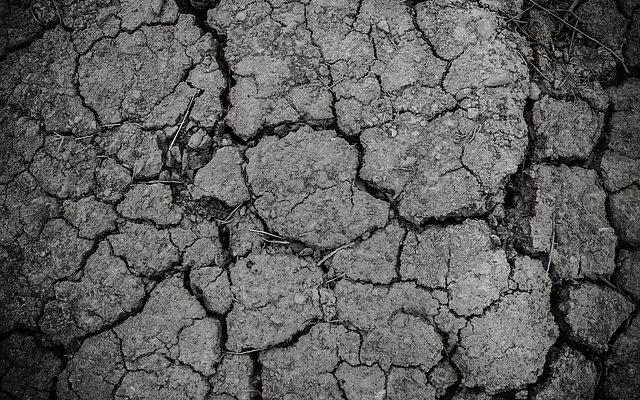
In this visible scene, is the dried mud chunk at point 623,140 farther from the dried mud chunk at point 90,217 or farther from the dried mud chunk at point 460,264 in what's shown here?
the dried mud chunk at point 90,217

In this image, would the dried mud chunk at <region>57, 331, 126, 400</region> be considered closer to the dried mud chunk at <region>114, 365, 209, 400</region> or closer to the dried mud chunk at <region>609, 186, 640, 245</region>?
the dried mud chunk at <region>114, 365, 209, 400</region>

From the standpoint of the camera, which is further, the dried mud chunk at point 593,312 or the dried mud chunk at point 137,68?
the dried mud chunk at point 137,68

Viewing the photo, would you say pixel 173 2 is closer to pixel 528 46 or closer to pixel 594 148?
pixel 528 46

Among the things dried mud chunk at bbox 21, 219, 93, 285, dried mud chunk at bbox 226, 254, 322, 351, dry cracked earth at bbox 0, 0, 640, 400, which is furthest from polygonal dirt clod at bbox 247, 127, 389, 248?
dried mud chunk at bbox 21, 219, 93, 285

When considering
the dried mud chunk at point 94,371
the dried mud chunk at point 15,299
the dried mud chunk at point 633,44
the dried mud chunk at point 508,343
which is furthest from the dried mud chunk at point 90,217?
the dried mud chunk at point 633,44

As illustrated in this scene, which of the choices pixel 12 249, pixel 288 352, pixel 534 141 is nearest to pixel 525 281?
pixel 534 141

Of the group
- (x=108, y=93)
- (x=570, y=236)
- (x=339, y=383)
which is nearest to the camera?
(x=339, y=383)
